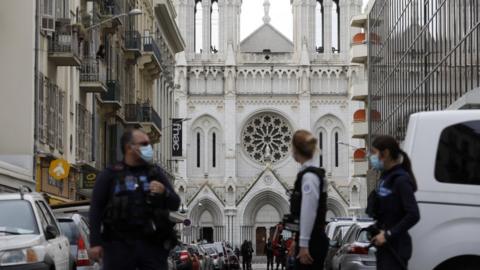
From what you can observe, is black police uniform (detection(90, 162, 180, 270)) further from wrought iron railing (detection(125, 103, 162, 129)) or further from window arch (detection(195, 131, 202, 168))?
window arch (detection(195, 131, 202, 168))

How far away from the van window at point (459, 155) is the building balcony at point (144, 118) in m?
39.2

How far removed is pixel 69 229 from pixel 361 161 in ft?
183

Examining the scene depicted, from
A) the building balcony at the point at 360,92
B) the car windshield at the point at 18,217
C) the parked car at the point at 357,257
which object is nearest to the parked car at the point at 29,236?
the car windshield at the point at 18,217

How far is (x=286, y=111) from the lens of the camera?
100 metres

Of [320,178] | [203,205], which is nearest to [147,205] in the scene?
[320,178]

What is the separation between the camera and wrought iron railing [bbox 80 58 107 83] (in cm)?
4075

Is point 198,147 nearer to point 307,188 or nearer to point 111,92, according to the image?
point 111,92

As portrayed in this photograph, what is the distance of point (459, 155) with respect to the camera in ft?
41.3

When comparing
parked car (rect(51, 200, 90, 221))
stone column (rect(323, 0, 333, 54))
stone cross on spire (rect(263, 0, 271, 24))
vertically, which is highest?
stone cross on spire (rect(263, 0, 271, 24))

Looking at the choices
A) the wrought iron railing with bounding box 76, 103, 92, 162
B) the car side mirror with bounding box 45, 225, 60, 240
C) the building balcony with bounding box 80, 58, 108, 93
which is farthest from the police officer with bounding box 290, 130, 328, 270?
the building balcony with bounding box 80, 58, 108, 93

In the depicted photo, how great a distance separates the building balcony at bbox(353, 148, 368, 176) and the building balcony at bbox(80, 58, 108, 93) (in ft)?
102

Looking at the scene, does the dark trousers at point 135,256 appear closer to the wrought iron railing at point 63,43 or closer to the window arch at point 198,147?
the wrought iron railing at point 63,43

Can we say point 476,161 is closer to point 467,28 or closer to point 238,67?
point 467,28

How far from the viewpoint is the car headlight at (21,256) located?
14.4 m
